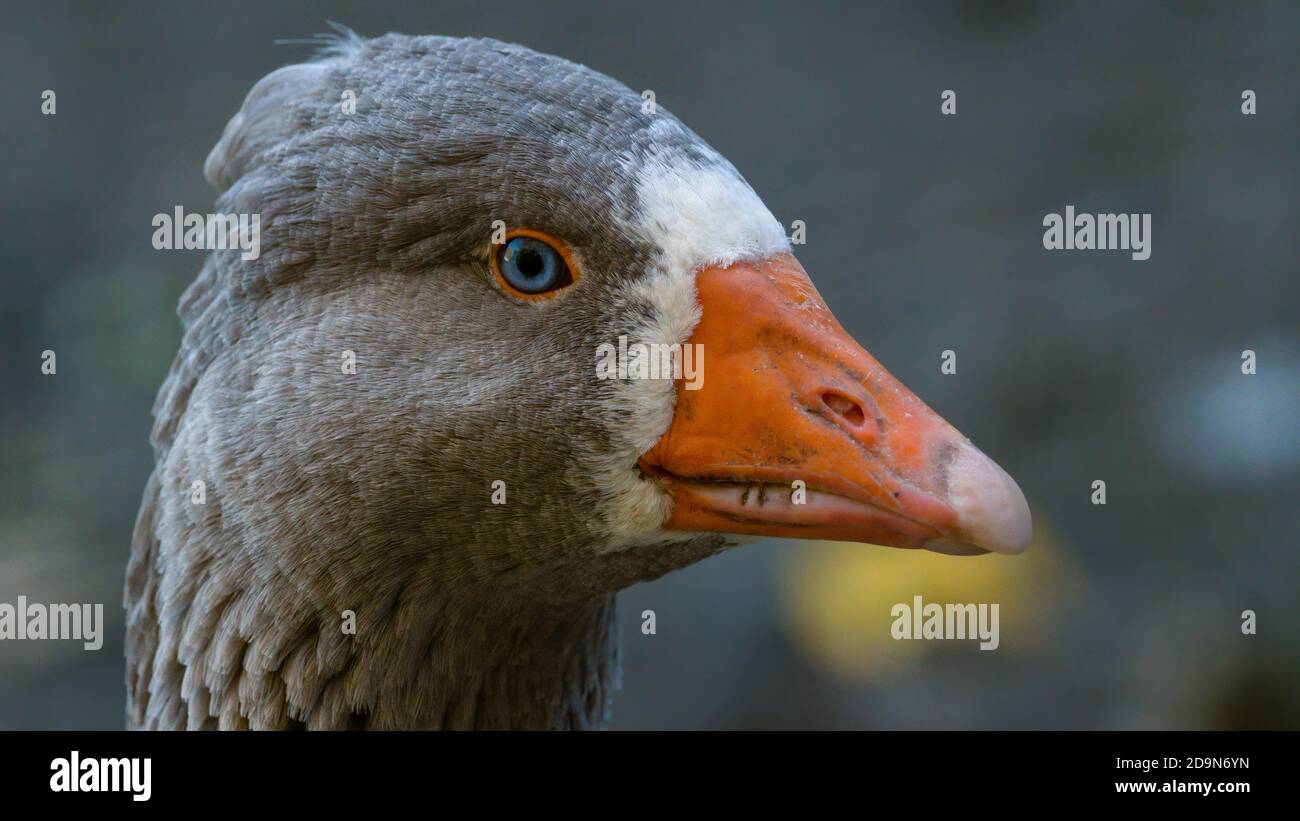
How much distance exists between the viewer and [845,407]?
111 inches

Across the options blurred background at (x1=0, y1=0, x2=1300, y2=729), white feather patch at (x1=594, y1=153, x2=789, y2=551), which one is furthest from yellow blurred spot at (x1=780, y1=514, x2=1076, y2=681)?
white feather patch at (x1=594, y1=153, x2=789, y2=551)

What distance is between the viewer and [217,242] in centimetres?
329

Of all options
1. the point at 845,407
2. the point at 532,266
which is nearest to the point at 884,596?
the point at 845,407

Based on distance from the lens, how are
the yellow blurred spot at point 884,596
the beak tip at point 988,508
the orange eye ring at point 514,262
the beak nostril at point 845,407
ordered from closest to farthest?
the beak tip at point 988,508
the beak nostril at point 845,407
the orange eye ring at point 514,262
the yellow blurred spot at point 884,596

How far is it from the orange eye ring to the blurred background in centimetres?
452

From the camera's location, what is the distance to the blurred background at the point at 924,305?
7145mm

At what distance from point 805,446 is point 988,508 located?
1.31 feet

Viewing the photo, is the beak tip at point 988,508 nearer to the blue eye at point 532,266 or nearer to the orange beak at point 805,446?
the orange beak at point 805,446

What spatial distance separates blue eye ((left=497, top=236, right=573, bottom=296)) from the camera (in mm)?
2943

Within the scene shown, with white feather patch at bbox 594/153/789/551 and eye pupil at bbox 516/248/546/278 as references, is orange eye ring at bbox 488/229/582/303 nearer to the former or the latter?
eye pupil at bbox 516/248/546/278

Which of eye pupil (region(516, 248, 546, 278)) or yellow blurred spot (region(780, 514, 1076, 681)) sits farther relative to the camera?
yellow blurred spot (region(780, 514, 1076, 681))

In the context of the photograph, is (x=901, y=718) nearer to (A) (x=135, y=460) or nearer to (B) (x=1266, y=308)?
(B) (x=1266, y=308)

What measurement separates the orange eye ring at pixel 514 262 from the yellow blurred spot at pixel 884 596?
180 inches

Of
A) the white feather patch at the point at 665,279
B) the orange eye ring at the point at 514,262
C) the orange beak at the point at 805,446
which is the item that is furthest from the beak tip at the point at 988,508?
the orange eye ring at the point at 514,262
